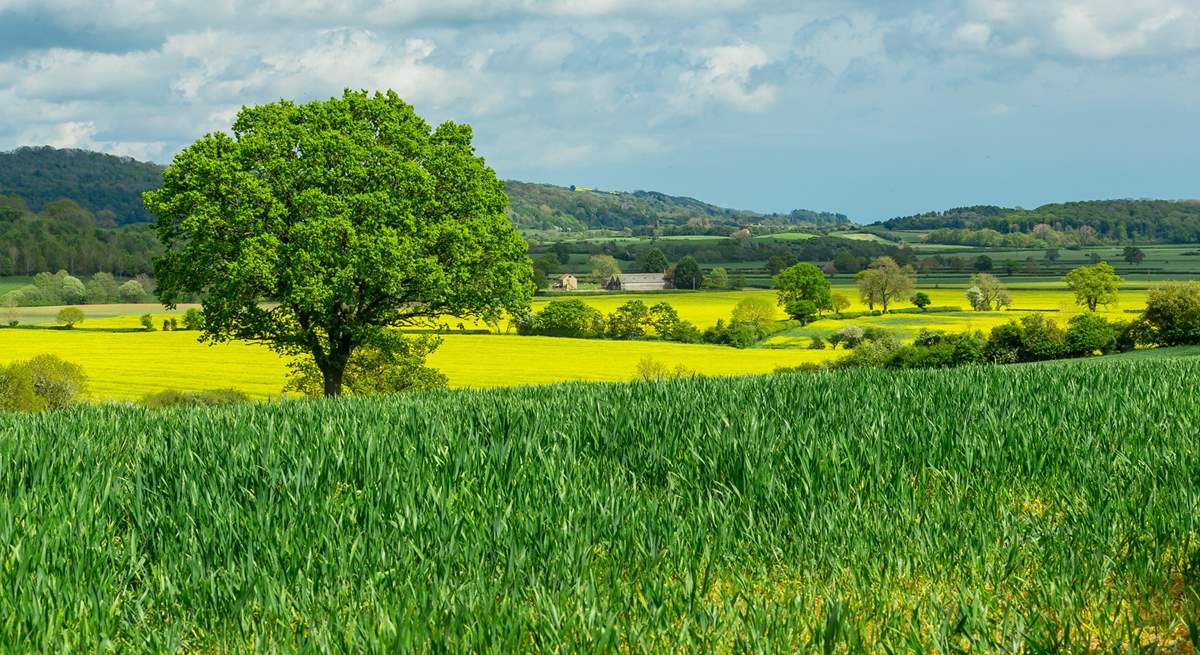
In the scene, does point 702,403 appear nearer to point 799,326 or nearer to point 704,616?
point 704,616

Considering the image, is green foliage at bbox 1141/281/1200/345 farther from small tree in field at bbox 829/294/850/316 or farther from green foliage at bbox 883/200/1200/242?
green foliage at bbox 883/200/1200/242

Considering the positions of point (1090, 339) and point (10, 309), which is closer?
point (1090, 339)

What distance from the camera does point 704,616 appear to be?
15.2 feet

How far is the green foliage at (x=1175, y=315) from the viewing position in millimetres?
57719

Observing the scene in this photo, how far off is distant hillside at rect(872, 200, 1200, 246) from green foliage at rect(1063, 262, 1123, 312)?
78.7m

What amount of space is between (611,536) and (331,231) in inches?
1113

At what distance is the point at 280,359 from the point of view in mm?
65812

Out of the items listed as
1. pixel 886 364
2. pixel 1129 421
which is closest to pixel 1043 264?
pixel 886 364

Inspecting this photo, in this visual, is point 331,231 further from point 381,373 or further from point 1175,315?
point 1175,315

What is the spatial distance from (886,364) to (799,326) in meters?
26.4

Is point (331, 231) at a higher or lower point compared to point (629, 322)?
higher

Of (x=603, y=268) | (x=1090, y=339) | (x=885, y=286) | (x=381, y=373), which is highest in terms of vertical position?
(x=603, y=268)

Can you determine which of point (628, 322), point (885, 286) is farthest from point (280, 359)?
point (885, 286)

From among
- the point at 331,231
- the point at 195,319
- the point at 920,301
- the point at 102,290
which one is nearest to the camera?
the point at 331,231
